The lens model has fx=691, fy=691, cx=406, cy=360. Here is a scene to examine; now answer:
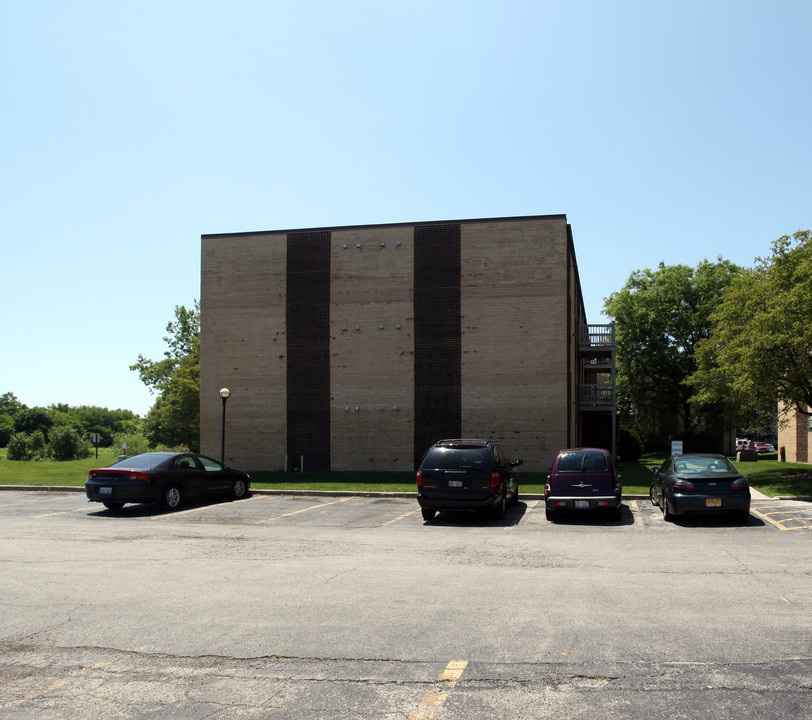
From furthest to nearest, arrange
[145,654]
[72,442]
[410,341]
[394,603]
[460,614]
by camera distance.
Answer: [72,442] → [410,341] → [394,603] → [460,614] → [145,654]

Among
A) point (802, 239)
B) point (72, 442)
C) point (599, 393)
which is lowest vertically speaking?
point (72, 442)

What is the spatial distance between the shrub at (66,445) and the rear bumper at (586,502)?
73.0 m

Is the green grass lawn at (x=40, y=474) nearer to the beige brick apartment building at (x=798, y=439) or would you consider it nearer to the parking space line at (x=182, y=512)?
the parking space line at (x=182, y=512)

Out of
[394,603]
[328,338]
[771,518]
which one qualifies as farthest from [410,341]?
[394,603]

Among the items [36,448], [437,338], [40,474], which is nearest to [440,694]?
[437,338]

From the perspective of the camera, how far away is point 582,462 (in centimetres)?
1467

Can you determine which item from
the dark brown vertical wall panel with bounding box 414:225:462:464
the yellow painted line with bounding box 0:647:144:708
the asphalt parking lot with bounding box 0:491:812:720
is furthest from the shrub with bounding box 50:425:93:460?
the yellow painted line with bounding box 0:647:144:708

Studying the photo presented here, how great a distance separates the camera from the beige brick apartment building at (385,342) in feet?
92.7

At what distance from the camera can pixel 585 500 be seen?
14.1 metres

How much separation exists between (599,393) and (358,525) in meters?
28.5

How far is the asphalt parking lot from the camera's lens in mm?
4480

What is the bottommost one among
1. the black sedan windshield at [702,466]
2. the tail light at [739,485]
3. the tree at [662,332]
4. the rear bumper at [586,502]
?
the rear bumper at [586,502]

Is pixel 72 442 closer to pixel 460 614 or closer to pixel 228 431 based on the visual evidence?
pixel 228 431

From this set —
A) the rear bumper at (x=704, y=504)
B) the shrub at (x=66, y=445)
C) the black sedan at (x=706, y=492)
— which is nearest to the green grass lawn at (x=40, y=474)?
the black sedan at (x=706, y=492)
